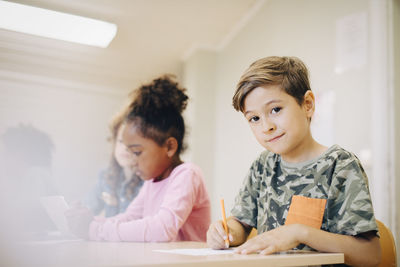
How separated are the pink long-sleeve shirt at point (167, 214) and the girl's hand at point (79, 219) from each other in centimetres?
1

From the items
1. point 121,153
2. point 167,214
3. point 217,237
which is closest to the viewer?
point 217,237

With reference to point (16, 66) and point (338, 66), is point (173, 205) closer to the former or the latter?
point (16, 66)

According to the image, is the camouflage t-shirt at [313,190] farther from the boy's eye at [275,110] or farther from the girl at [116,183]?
the girl at [116,183]

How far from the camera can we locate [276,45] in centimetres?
112

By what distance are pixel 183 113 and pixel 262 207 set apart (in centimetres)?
37

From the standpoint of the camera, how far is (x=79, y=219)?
0.81 metres

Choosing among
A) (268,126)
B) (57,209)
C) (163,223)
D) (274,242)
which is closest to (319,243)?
(274,242)

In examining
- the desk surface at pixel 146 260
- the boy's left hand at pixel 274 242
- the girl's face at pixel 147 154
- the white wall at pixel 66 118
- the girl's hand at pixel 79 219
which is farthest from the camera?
the girl's face at pixel 147 154

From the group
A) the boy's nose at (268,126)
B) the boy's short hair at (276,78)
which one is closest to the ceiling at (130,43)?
the boy's short hair at (276,78)

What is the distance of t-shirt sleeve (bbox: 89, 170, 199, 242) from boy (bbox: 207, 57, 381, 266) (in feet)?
0.46

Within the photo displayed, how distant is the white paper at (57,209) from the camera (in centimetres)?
67

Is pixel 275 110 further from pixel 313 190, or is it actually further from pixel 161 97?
pixel 161 97

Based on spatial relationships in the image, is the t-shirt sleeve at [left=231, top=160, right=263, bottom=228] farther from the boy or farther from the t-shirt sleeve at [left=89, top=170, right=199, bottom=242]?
the t-shirt sleeve at [left=89, top=170, right=199, bottom=242]

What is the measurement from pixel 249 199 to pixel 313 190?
16cm
